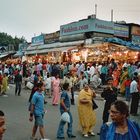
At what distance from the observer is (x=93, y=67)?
29328mm

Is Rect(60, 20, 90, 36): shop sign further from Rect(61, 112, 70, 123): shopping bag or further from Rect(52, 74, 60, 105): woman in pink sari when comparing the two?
Rect(61, 112, 70, 123): shopping bag

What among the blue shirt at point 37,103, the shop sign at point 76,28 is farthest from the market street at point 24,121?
the shop sign at point 76,28

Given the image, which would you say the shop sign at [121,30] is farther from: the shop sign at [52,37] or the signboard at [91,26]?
the shop sign at [52,37]

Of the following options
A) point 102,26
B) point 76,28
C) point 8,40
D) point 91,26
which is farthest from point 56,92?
point 8,40

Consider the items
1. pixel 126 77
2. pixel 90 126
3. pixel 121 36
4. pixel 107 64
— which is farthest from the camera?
pixel 121 36

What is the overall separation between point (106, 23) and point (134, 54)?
26.7 feet

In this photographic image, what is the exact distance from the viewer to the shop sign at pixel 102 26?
37.8 m

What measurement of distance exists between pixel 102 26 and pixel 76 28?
10.4 feet

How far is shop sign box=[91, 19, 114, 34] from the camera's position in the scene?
124 feet

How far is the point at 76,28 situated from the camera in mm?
40844

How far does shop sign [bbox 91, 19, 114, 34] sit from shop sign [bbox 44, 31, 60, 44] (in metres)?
8.08

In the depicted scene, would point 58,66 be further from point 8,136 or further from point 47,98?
point 8,136

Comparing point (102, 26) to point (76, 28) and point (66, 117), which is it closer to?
point (76, 28)

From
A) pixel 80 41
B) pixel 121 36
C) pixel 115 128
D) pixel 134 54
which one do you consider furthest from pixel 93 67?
pixel 115 128
